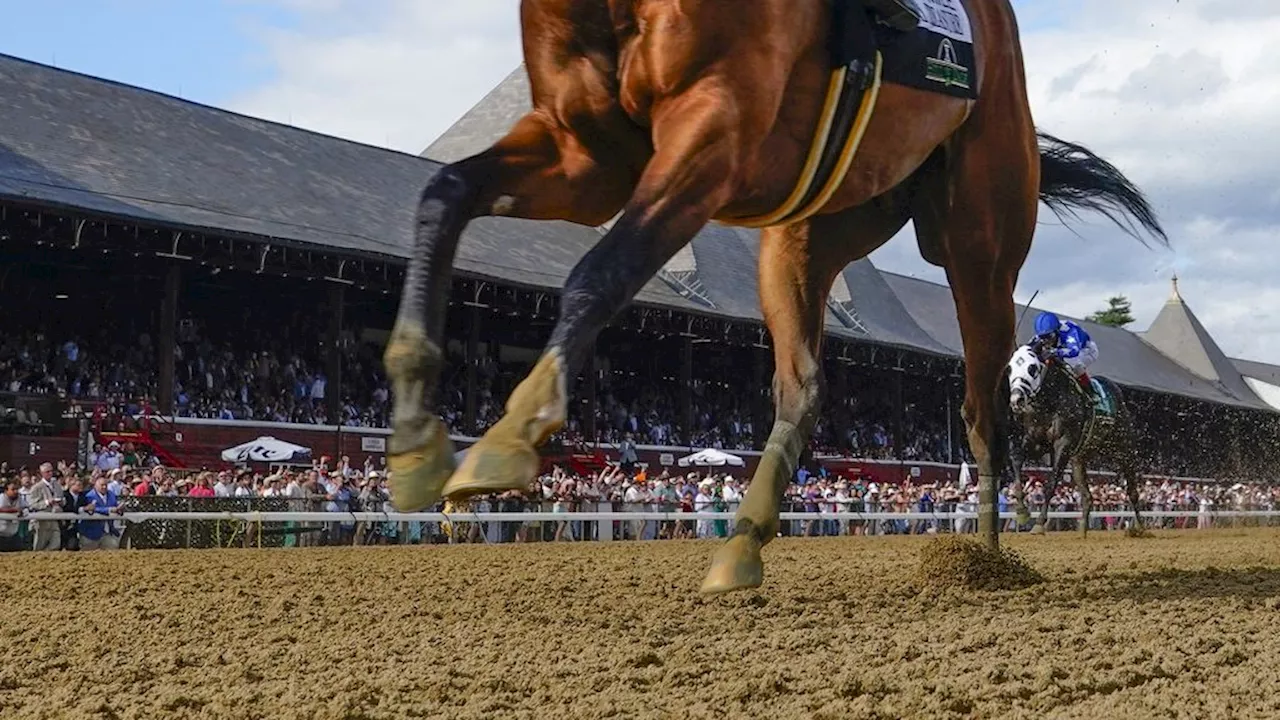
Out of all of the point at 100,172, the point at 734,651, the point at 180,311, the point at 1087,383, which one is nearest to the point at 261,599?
the point at 734,651

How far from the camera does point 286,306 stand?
79.2 feet

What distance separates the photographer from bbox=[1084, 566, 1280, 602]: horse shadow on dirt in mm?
5380

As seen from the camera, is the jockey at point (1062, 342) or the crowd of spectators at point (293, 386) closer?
the jockey at point (1062, 342)

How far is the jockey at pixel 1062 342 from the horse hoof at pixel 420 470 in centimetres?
1266

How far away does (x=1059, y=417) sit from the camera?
645 inches

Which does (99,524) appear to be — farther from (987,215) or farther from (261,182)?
(987,215)

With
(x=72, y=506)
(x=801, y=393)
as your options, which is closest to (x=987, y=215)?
(x=801, y=393)

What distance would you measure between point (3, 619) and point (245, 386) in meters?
17.2

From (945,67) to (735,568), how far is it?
2.22m

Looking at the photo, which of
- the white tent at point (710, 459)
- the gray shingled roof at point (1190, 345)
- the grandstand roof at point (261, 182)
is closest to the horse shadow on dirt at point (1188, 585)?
the grandstand roof at point (261, 182)

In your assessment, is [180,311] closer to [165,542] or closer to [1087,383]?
[165,542]

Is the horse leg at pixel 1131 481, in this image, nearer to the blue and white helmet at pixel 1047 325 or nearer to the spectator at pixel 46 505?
the blue and white helmet at pixel 1047 325

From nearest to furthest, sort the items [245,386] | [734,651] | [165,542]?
[734,651], [165,542], [245,386]

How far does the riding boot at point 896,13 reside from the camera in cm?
491
